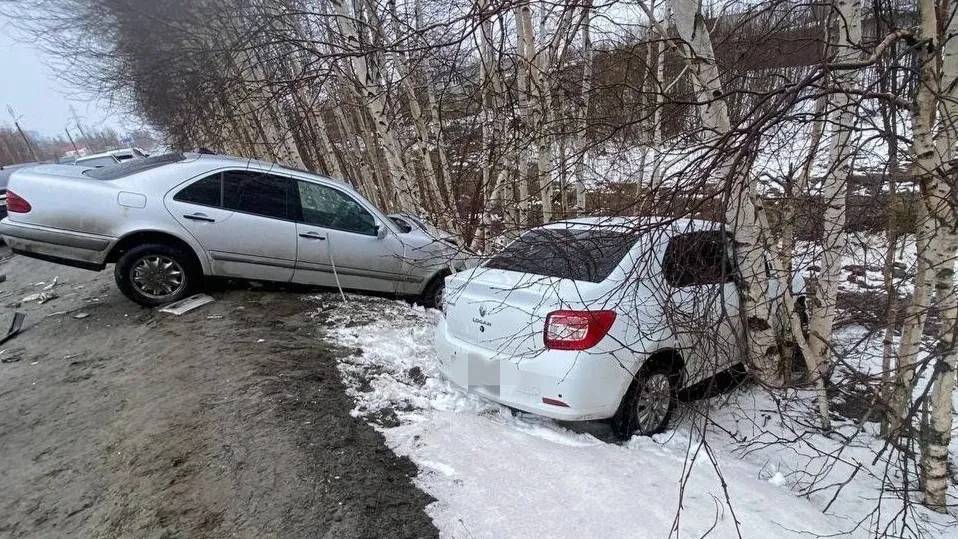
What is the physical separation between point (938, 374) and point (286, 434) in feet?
12.0

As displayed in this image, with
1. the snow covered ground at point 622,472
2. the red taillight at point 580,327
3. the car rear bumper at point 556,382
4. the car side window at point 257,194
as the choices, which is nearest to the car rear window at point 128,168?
the car side window at point 257,194

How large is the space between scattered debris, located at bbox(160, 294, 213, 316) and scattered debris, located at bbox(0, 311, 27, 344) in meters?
1.59

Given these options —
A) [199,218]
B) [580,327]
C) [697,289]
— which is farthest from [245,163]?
[697,289]

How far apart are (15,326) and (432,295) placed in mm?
4549

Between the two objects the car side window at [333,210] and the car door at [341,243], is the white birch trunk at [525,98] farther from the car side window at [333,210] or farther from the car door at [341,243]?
the car side window at [333,210]

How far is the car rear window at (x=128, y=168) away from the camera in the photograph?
200 inches

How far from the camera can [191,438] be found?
3020 millimetres

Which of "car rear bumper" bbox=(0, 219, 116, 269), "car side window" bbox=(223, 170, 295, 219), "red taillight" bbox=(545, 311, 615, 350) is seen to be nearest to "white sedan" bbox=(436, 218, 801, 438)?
"red taillight" bbox=(545, 311, 615, 350)

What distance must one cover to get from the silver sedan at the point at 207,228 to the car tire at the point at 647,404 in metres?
2.09

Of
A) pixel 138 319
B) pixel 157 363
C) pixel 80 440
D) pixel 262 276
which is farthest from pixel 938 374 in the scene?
pixel 138 319

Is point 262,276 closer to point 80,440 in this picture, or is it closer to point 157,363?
point 157,363

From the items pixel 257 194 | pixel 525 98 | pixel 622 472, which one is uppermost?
pixel 525 98

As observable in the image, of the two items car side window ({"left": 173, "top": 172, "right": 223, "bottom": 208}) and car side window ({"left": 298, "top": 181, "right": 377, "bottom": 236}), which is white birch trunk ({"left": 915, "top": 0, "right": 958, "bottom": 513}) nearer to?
car side window ({"left": 298, "top": 181, "right": 377, "bottom": 236})

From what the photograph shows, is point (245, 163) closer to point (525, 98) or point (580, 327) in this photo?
point (525, 98)
